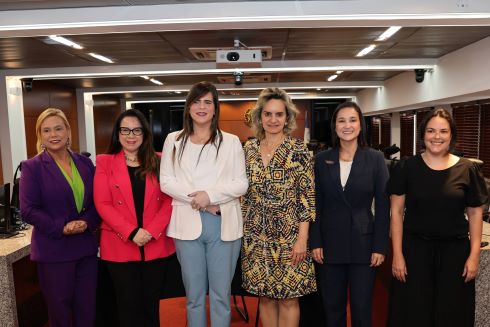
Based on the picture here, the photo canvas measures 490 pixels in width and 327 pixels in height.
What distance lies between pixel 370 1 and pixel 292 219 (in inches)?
84.8

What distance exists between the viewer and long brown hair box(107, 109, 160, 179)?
7.16 ft

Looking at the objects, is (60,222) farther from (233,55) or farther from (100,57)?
(100,57)

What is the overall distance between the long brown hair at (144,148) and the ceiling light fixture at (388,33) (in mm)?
3190

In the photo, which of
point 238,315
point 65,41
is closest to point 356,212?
point 238,315

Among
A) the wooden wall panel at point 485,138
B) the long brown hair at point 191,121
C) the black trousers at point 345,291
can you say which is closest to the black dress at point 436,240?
the black trousers at point 345,291

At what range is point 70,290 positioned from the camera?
2.21 metres

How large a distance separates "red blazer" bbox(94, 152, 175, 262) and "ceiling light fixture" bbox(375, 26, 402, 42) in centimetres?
338

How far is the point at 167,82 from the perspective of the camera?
9.16 meters

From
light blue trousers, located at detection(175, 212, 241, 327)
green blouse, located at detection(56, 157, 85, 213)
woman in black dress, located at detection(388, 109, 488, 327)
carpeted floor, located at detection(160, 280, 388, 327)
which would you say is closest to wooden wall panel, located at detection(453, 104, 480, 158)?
carpeted floor, located at detection(160, 280, 388, 327)

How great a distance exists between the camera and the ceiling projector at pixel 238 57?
4.78 m

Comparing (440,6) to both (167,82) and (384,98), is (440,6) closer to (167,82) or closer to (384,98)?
(384,98)

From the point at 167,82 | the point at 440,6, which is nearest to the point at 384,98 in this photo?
the point at 167,82

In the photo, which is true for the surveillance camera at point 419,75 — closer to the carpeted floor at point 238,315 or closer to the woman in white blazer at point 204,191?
the carpeted floor at point 238,315

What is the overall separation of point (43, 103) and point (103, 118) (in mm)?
3246
